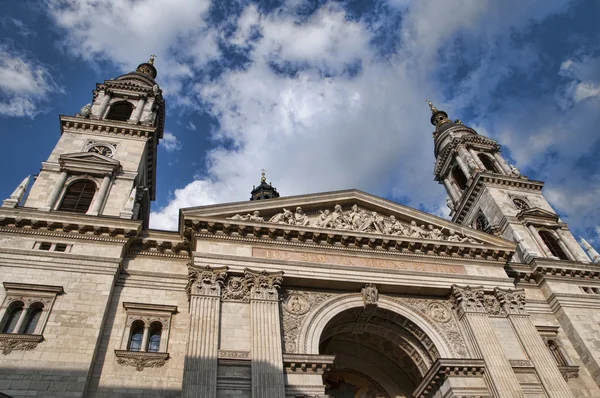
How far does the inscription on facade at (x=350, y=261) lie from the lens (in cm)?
1986

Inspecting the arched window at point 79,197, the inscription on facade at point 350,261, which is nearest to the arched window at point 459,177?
the inscription on facade at point 350,261

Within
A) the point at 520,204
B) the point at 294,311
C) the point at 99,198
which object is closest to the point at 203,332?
the point at 294,311

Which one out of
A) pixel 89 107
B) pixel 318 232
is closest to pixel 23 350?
pixel 318 232

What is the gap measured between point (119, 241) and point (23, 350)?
5.30 metres

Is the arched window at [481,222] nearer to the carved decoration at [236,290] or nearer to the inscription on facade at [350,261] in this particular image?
the inscription on facade at [350,261]

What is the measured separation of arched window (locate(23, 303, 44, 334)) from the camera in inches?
627

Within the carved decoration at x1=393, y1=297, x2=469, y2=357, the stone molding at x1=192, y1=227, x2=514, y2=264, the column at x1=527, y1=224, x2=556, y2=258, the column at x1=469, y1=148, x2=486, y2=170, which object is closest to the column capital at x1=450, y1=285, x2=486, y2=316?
the carved decoration at x1=393, y1=297, x2=469, y2=357

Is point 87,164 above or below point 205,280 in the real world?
above

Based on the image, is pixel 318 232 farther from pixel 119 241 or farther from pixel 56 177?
pixel 56 177

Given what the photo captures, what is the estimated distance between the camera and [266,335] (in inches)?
656

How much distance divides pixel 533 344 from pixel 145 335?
49.6ft

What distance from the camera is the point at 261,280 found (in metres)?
18.4

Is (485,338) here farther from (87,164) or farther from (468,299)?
(87,164)

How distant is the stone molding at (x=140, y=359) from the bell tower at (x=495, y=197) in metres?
19.3
